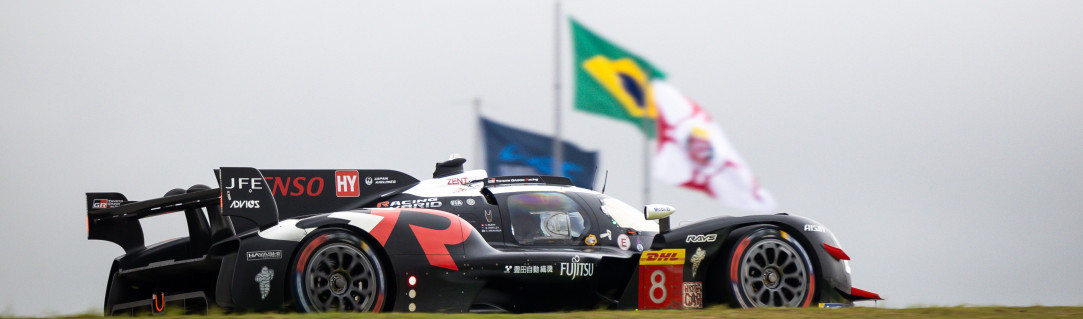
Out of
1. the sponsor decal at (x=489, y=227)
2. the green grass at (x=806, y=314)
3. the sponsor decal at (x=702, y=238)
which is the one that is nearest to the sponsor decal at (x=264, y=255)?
the green grass at (x=806, y=314)

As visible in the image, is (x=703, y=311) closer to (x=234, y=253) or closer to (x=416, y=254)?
(x=416, y=254)

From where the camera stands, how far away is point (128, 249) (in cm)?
1024

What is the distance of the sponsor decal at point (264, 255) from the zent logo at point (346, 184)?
2.33 meters

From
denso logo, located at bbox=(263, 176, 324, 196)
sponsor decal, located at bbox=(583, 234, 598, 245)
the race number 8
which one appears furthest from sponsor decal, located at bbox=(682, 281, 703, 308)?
denso logo, located at bbox=(263, 176, 324, 196)

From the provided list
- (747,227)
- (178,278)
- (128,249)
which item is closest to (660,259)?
(747,227)

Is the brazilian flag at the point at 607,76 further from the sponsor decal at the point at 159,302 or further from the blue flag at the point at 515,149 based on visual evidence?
the sponsor decal at the point at 159,302

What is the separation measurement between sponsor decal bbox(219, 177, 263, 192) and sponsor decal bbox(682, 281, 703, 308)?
10.8 ft

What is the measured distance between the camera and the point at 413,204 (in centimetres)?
1066

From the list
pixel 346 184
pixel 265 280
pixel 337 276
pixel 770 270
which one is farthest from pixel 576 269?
pixel 346 184

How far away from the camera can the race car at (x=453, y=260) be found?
27.6 ft

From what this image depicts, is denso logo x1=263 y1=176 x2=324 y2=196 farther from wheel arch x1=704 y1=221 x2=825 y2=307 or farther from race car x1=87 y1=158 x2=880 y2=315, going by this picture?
wheel arch x1=704 y1=221 x2=825 y2=307

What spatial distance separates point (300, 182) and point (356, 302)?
2.52 m

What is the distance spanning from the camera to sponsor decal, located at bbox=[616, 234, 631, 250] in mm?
10500

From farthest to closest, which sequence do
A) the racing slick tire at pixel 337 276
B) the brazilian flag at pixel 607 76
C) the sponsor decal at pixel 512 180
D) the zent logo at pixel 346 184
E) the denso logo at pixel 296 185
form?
the brazilian flag at pixel 607 76
the sponsor decal at pixel 512 180
the zent logo at pixel 346 184
the denso logo at pixel 296 185
the racing slick tire at pixel 337 276
